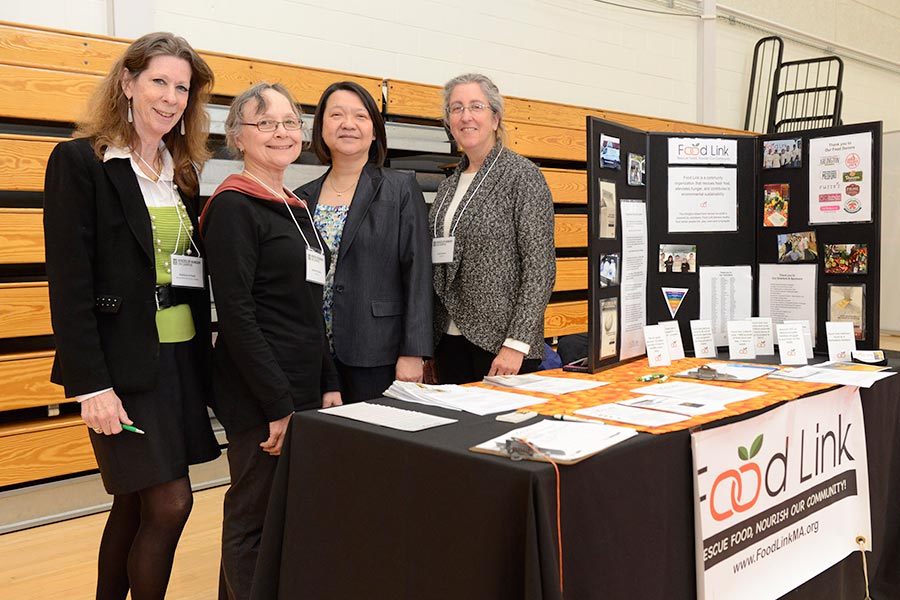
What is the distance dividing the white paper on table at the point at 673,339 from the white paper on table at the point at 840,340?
438 millimetres

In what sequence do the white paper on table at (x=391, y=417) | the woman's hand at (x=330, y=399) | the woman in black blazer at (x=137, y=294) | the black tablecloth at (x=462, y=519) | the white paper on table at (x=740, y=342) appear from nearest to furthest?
the black tablecloth at (x=462, y=519)
the white paper on table at (x=391, y=417)
the woman in black blazer at (x=137, y=294)
the woman's hand at (x=330, y=399)
the white paper on table at (x=740, y=342)

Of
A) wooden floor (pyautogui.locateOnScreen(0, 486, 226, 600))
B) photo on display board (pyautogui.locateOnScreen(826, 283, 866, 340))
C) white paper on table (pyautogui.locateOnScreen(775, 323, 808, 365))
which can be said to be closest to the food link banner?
white paper on table (pyautogui.locateOnScreen(775, 323, 808, 365))

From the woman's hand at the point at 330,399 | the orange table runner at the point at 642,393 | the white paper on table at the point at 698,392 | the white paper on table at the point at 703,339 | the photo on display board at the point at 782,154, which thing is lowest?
the woman's hand at the point at 330,399

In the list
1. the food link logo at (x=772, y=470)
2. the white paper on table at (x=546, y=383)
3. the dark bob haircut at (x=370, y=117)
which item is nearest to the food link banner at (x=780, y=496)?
the food link logo at (x=772, y=470)

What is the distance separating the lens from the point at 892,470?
210 centimetres

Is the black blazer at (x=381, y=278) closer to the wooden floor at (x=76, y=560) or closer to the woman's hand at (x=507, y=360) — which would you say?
the woman's hand at (x=507, y=360)

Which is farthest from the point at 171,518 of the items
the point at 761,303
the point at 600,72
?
the point at 600,72

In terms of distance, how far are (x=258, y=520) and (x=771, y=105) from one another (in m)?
6.53

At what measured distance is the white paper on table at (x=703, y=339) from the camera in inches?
93.1

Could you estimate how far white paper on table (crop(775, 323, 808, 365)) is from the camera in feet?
7.29

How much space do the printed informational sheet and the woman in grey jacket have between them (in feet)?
0.73

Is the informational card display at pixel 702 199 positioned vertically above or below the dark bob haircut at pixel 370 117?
below

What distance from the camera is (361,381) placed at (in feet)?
7.41

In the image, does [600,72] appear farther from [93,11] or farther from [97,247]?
[97,247]
